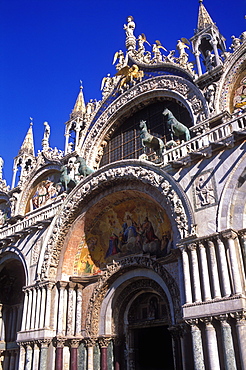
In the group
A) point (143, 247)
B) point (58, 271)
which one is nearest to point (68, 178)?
point (58, 271)

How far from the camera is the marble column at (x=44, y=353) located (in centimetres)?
1411

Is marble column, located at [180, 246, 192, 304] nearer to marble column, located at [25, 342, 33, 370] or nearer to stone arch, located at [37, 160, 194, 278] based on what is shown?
stone arch, located at [37, 160, 194, 278]

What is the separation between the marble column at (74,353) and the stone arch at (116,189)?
8.76 feet

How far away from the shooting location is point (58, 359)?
557 inches

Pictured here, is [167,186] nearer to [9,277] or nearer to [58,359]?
[58,359]

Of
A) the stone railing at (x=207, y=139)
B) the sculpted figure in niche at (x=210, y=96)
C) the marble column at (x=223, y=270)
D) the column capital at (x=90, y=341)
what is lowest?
the column capital at (x=90, y=341)

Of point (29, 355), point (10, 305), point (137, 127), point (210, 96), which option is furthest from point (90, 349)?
point (210, 96)

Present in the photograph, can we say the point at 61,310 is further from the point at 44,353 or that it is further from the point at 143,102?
the point at 143,102

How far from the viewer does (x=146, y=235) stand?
14.5 m

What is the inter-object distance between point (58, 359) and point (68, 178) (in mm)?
7614

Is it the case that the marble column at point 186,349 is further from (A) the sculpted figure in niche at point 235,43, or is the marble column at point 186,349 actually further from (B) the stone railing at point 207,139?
(A) the sculpted figure in niche at point 235,43

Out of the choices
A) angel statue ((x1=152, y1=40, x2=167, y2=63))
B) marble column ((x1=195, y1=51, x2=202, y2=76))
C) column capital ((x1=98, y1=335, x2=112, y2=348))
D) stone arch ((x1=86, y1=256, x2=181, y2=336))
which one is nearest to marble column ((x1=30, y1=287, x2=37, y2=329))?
stone arch ((x1=86, y1=256, x2=181, y2=336))

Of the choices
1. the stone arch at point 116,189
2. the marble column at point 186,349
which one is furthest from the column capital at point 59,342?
the marble column at point 186,349

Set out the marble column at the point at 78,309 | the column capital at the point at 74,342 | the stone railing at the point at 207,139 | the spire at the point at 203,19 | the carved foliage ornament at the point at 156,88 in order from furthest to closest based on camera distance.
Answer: the spire at the point at 203,19 → the carved foliage ornament at the point at 156,88 → the marble column at the point at 78,309 → the column capital at the point at 74,342 → the stone railing at the point at 207,139
